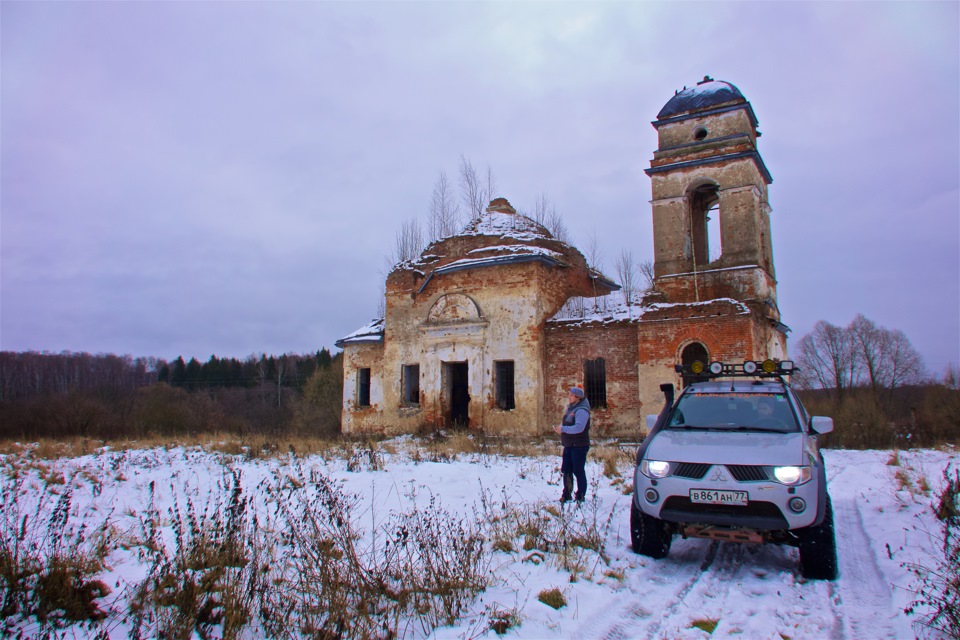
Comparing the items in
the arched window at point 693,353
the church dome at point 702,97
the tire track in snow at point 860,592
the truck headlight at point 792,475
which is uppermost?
the church dome at point 702,97

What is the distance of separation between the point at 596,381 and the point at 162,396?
1329 inches

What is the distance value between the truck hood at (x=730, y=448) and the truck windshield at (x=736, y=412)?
0.92 feet

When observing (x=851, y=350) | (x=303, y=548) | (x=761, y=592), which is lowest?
(x=761, y=592)

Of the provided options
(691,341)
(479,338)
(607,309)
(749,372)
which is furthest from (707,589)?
(479,338)

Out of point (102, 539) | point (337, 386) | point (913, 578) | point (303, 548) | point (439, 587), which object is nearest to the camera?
point (439, 587)

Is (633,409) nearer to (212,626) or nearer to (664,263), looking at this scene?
(664,263)

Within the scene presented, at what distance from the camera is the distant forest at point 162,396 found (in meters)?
27.0

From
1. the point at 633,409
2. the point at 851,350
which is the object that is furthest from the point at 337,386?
the point at 851,350

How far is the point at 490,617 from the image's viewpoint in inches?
179

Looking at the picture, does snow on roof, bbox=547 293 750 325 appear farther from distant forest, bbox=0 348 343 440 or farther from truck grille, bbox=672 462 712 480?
truck grille, bbox=672 462 712 480

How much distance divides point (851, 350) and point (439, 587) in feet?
189

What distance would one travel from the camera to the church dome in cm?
2108

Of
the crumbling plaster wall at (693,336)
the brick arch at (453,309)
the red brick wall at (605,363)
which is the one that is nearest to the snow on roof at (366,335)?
the brick arch at (453,309)

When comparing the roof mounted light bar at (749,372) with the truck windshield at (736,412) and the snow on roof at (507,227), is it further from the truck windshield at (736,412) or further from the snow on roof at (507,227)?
the snow on roof at (507,227)
